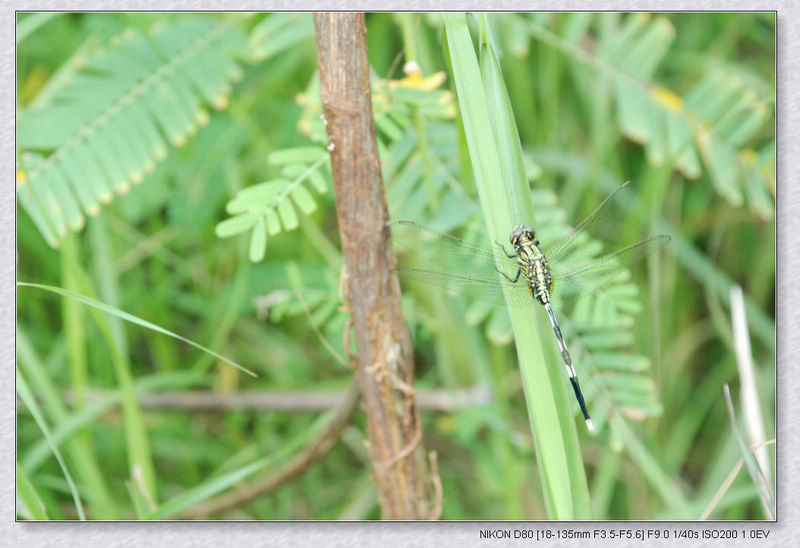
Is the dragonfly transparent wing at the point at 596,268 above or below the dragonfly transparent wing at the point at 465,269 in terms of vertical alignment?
below

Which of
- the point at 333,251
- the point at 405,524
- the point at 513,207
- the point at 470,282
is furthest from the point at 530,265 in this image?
the point at 333,251

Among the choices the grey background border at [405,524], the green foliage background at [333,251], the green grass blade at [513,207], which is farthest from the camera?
the green foliage background at [333,251]

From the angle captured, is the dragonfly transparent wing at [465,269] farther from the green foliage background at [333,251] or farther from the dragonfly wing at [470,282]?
Answer: the green foliage background at [333,251]

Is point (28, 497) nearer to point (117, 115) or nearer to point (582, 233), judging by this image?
point (117, 115)

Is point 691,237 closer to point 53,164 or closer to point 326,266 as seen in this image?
point 326,266

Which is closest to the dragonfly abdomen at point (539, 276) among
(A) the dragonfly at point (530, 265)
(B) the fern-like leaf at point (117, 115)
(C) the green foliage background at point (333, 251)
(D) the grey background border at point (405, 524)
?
(A) the dragonfly at point (530, 265)

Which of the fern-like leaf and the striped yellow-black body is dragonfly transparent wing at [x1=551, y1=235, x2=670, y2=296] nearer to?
the striped yellow-black body

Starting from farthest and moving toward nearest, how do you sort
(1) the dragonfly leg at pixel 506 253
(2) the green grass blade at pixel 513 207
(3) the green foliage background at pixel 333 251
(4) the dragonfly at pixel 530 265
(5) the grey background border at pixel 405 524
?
(3) the green foliage background at pixel 333 251 < (5) the grey background border at pixel 405 524 < (4) the dragonfly at pixel 530 265 < (1) the dragonfly leg at pixel 506 253 < (2) the green grass blade at pixel 513 207
